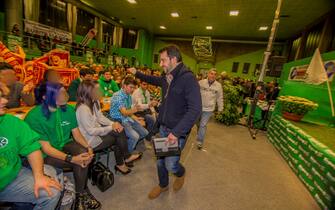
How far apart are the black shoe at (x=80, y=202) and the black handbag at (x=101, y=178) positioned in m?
0.33

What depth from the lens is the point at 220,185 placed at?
8.59 ft

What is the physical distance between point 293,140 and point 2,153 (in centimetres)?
434

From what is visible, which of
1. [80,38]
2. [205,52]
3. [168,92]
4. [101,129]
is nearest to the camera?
[168,92]

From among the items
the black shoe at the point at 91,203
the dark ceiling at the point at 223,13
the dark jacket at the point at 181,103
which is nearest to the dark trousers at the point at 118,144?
the black shoe at the point at 91,203

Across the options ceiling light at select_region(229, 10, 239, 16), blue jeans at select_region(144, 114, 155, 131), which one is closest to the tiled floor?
blue jeans at select_region(144, 114, 155, 131)

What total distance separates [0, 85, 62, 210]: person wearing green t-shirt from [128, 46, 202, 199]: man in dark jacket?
1.11 m

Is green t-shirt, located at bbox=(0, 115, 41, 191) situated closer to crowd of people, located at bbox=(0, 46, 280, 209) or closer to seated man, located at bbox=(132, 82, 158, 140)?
crowd of people, located at bbox=(0, 46, 280, 209)

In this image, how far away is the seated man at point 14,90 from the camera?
2.38 metres

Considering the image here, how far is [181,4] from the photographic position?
8.29 metres

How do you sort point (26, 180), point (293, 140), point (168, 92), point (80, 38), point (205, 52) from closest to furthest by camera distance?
point (26, 180) → point (168, 92) → point (293, 140) → point (80, 38) → point (205, 52)

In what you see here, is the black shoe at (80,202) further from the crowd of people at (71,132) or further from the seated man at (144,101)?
the seated man at (144,101)

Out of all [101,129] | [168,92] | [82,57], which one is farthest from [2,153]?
[82,57]

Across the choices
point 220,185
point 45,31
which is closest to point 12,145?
point 220,185

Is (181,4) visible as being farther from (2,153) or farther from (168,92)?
(2,153)
